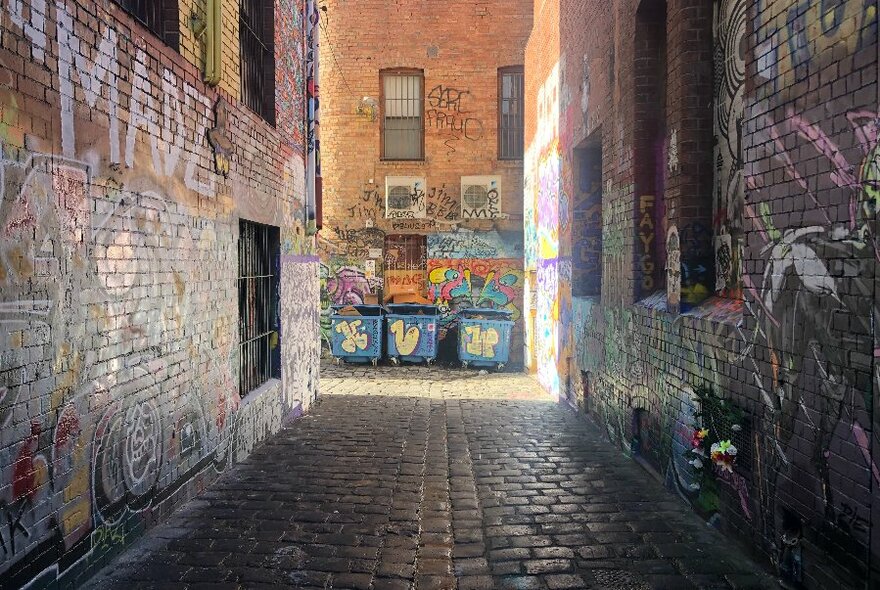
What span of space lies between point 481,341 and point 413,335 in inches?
56.9

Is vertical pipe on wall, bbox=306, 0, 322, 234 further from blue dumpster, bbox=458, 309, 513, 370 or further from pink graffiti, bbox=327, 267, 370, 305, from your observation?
pink graffiti, bbox=327, 267, 370, 305

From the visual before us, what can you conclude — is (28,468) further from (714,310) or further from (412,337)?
(412,337)

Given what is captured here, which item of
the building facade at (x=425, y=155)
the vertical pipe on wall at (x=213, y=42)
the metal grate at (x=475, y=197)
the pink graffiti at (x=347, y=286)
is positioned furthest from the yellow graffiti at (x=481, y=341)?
the vertical pipe on wall at (x=213, y=42)

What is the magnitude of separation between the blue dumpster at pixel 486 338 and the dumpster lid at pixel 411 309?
2.16 ft

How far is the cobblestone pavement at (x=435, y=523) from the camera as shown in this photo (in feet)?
12.7

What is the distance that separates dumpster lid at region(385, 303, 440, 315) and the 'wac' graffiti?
42.0 inches

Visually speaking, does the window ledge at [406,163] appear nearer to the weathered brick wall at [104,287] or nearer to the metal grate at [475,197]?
the metal grate at [475,197]

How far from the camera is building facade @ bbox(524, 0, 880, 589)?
306cm

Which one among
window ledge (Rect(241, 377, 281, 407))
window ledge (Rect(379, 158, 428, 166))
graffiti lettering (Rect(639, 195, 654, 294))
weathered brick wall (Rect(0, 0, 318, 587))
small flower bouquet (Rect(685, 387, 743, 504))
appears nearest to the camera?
weathered brick wall (Rect(0, 0, 318, 587))

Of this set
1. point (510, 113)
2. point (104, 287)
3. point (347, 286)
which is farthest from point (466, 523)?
point (510, 113)

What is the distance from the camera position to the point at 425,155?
15109mm

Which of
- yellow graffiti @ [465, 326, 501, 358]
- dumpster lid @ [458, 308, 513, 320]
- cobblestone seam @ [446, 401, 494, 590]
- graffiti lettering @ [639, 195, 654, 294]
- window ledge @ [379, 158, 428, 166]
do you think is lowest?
cobblestone seam @ [446, 401, 494, 590]

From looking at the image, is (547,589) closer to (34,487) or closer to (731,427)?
(731,427)

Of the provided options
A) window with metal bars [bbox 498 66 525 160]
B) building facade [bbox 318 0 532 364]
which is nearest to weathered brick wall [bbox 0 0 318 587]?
building facade [bbox 318 0 532 364]
